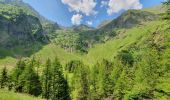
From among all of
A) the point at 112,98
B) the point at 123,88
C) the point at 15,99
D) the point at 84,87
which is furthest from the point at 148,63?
the point at 15,99

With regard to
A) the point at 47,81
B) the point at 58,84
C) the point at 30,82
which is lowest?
the point at 58,84

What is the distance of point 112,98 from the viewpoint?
341 feet

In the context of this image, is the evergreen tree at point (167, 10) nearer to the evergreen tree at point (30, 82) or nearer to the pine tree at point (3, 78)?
the evergreen tree at point (30, 82)

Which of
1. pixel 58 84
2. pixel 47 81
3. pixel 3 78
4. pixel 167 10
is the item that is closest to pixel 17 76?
pixel 3 78

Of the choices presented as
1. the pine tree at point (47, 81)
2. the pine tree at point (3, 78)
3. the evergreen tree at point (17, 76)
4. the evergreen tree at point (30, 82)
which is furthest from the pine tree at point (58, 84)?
the pine tree at point (3, 78)

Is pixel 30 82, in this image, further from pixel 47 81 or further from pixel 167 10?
pixel 167 10

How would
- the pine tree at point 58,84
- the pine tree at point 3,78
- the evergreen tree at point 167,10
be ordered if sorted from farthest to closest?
the pine tree at point 3,78 → the pine tree at point 58,84 → the evergreen tree at point 167,10

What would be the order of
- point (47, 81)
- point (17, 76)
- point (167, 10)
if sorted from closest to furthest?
point (167, 10)
point (47, 81)
point (17, 76)

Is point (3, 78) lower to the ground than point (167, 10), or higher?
lower

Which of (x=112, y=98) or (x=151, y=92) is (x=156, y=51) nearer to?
(x=151, y=92)

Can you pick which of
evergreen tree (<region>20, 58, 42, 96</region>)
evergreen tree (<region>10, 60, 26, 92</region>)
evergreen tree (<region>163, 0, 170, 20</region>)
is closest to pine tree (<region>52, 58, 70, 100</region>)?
evergreen tree (<region>20, 58, 42, 96</region>)

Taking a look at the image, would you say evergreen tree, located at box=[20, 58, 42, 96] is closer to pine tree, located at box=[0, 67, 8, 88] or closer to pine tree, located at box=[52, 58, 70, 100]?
pine tree, located at box=[52, 58, 70, 100]

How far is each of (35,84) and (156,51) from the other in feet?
134

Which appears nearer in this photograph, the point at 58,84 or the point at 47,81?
the point at 58,84
